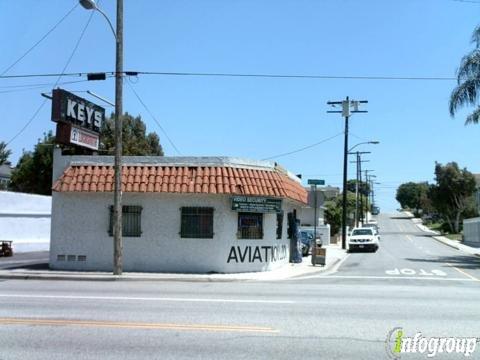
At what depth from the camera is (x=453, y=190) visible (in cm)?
7425

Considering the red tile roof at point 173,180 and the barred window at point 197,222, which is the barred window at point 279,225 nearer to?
the red tile roof at point 173,180

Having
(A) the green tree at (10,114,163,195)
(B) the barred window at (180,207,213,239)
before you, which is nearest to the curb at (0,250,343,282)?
(B) the barred window at (180,207,213,239)

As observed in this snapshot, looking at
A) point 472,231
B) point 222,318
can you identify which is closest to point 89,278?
point 222,318

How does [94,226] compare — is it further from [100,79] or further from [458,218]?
[458,218]

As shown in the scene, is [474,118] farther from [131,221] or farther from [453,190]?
[453,190]

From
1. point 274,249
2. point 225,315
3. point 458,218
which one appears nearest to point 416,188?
point 458,218

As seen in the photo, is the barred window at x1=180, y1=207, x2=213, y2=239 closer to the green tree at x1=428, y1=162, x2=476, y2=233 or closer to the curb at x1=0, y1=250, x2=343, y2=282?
the curb at x1=0, y1=250, x2=343, y2=282

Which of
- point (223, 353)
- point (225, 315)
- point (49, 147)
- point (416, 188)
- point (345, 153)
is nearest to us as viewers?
point (223, 353)

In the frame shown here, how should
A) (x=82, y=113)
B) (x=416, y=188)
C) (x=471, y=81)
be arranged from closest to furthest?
1. (x=82, y=113)
2. (x=471, y=81)
3. (x=416, y=188)

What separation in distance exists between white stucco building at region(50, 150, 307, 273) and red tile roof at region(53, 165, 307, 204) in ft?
0.11

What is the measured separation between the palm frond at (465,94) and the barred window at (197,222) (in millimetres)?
18034

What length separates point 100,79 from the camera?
19219mm

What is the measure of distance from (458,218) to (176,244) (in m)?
64.1

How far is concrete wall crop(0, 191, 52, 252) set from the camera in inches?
1182
